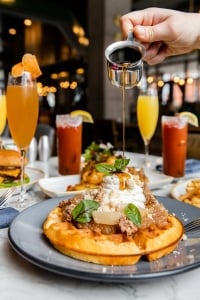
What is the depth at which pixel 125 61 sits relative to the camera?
116 cm

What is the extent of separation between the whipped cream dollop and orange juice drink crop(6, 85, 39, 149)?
0.59m

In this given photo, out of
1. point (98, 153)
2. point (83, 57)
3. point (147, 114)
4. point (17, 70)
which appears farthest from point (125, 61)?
point (83, 57)

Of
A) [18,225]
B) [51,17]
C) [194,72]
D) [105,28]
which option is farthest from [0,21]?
[18,225]

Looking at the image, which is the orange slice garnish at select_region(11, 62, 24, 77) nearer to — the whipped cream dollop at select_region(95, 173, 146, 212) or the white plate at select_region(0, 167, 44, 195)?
the white plate at select_region(0, 167, 44, 195)

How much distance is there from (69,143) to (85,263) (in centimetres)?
106

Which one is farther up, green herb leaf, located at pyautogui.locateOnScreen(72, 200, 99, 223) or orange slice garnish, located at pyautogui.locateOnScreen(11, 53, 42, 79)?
orange slice garnish, located at pyautogui.locateOnScreen(11, 53, 42, 79)

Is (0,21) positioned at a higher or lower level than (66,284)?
higher

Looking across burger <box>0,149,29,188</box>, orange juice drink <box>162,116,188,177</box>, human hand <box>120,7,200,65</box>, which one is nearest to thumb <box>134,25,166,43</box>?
human hand <box>120,7,200,65</box>

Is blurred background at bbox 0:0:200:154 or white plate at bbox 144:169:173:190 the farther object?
blurred background at bbox 0:0:200:154

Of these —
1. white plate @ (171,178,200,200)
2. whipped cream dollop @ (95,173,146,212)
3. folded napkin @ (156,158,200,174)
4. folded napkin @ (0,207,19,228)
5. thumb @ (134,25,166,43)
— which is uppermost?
thumb @ (134,25,166,43)

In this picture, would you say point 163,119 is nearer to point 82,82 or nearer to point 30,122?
point 30,122

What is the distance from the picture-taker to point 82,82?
584 inches

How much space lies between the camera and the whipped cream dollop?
726mm

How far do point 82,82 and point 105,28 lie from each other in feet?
24.9
